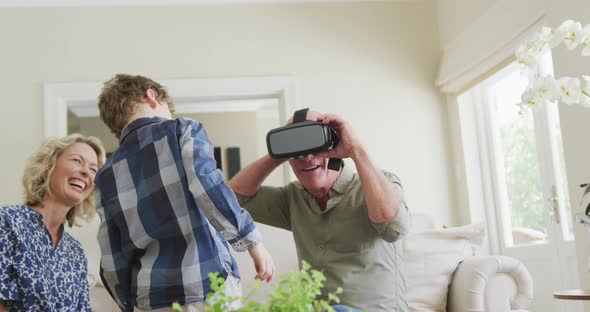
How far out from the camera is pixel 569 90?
1.35 m

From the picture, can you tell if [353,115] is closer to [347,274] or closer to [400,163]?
[400,163]

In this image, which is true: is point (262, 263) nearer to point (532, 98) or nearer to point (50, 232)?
point (532, 98)

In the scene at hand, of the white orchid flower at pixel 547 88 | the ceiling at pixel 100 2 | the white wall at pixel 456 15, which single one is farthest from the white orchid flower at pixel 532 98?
the ceiling at pixel 100 2

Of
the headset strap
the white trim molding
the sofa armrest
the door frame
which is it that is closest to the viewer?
the headset strap

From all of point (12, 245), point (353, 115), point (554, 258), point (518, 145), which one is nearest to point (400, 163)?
point (353, 115)

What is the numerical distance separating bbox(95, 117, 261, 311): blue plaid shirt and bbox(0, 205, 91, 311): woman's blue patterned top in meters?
0.33

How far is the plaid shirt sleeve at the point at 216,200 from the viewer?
1.34 m

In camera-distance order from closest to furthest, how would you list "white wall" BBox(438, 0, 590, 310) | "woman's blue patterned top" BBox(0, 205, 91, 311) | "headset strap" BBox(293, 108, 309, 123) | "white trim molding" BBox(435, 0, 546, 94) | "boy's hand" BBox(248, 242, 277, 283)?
"boy's hand" BBox(248, 242, 277, 283), "headset strap" BBox(293, 108, 309, 123), "woman's blue patterned top" BBox(0, 205, 91, 311), "white wall" BBox(438, 0, 590, 310), "white trim molding" BBox(435, 0, 546, 94)

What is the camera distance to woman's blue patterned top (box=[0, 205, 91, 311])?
5.61ft

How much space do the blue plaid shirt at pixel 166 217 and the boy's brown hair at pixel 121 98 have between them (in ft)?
0.27

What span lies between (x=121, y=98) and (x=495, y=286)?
137 cm

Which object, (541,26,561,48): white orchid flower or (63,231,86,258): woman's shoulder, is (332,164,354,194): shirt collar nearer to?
(541,26,561,48): white orchid flower

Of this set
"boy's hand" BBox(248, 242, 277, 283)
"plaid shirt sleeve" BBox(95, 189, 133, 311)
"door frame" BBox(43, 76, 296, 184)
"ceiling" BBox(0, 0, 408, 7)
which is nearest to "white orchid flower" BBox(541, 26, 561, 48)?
"boy's hand" BBox(248, 242, 277, 283)

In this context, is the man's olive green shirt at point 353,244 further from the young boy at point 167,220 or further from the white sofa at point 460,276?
the white sofa at point 460,276
